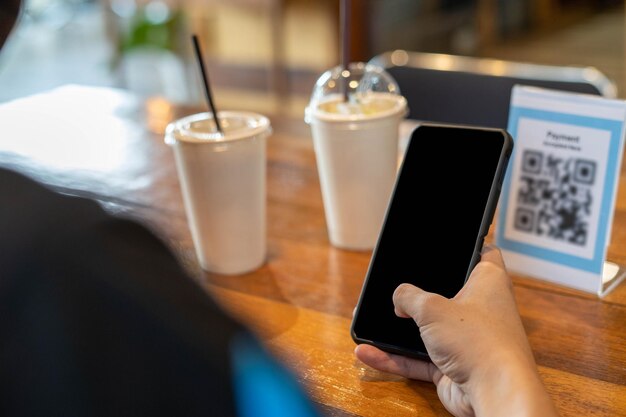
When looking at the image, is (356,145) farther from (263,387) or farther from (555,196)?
(263,387)

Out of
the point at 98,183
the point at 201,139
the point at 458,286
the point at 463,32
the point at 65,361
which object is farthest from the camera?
the point at 463,32

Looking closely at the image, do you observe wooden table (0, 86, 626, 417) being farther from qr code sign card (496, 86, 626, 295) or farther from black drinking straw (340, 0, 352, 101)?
black drinking straw (340, 0, 352, 101)

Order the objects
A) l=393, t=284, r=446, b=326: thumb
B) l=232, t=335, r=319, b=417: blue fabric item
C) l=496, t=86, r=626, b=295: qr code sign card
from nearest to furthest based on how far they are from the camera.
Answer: l=232, t=335, r=319, b=417: blue fabric item → l=393, t=284, r=446, b=326: thumb → l=496, t=86, r=626, b=295: qr code sign card

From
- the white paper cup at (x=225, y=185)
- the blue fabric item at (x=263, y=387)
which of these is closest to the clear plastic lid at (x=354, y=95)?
the white paper cup at (x=225, y=185)

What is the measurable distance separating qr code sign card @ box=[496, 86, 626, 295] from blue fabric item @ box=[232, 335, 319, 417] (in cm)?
84

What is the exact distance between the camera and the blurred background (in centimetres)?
404

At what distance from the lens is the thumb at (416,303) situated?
76cm

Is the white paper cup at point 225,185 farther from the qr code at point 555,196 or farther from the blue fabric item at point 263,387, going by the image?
the blue fabric item at point 263,387

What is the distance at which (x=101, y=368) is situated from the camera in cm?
25

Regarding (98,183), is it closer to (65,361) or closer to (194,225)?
(194,225)

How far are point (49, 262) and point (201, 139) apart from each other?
0.78m

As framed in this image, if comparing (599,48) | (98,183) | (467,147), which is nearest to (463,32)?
(599,48)

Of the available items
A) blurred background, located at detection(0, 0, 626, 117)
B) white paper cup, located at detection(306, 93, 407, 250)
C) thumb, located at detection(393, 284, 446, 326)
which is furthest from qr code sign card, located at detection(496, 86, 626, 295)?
blurred background, located at detection(0, 0, 626, 117)

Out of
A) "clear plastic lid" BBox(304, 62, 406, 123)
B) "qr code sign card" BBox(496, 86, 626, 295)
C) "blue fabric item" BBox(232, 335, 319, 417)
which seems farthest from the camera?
"clear plastic lid" BBox(304, 62, 406, 123)
